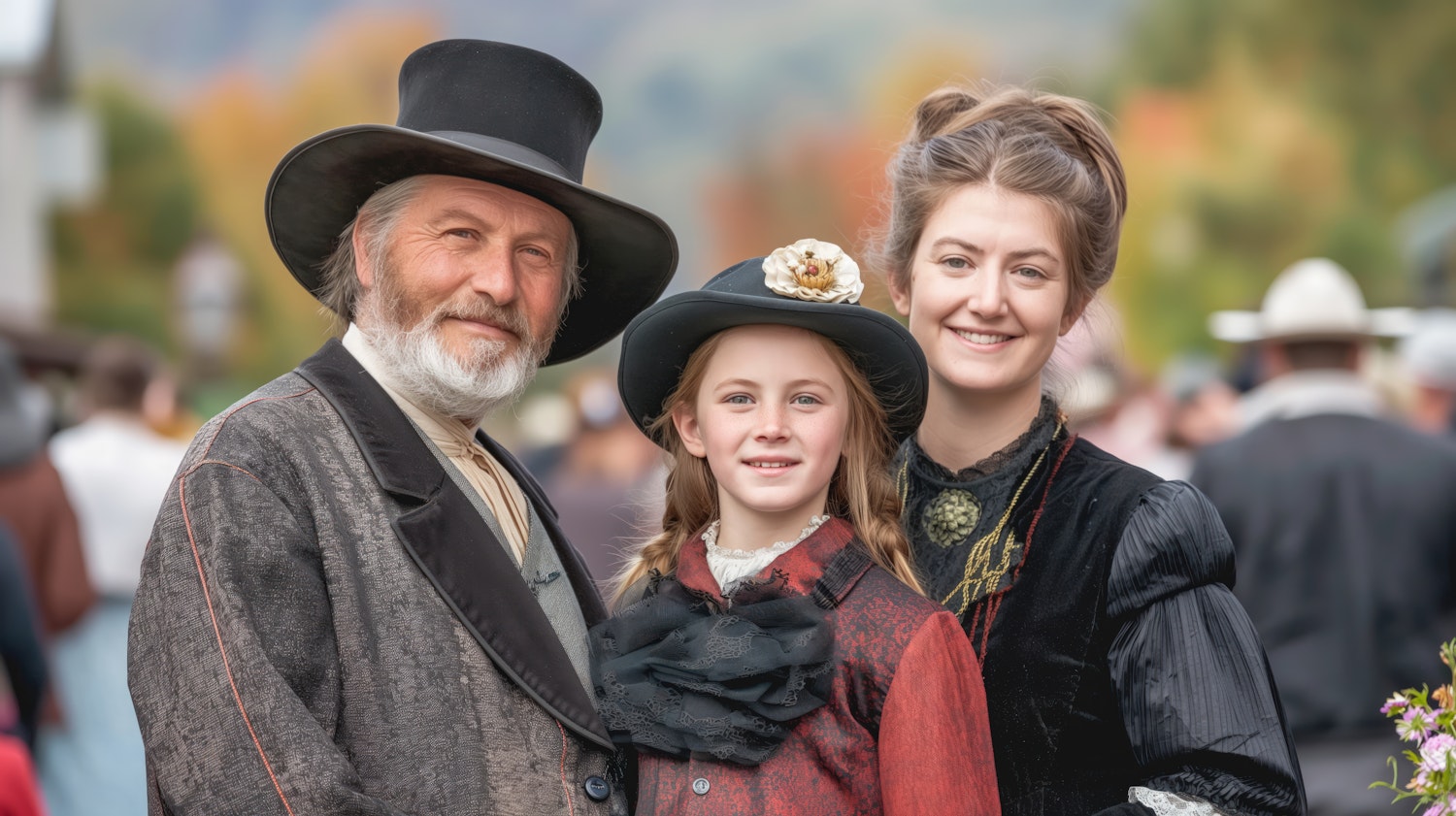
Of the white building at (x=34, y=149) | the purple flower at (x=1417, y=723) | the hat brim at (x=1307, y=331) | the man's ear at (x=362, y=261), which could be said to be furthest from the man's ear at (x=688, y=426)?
the white building at (x=34, y=149)

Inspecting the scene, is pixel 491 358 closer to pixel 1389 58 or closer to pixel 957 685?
pixel 957 685

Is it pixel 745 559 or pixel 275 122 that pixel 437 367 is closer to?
pixel 745 559

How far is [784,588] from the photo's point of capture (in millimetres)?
2539

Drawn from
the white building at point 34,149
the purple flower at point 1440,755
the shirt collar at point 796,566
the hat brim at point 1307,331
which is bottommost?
the purple flower at point 1440,755

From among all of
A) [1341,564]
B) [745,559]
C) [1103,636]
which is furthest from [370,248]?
[1341,564]

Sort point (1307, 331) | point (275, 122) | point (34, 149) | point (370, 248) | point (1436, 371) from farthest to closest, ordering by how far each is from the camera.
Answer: point (275, 122) → point (34, 149) → point (1436, 371) → point (1307, 331) → point (370, 248)

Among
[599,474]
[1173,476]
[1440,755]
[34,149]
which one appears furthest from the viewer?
[34,149]

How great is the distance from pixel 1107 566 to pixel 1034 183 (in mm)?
690

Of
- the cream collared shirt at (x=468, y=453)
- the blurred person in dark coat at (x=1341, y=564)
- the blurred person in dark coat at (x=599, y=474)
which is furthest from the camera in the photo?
the blurred person in dark coat at (x=599, y=474)

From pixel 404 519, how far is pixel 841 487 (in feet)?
2.58

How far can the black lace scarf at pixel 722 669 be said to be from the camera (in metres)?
2.40

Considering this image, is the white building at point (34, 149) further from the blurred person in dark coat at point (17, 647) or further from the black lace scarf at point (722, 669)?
the black lace scarf at point (722, 669)

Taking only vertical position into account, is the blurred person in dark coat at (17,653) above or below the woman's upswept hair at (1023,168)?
below

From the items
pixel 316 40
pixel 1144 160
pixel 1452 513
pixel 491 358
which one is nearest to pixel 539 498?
pixel 491 358
